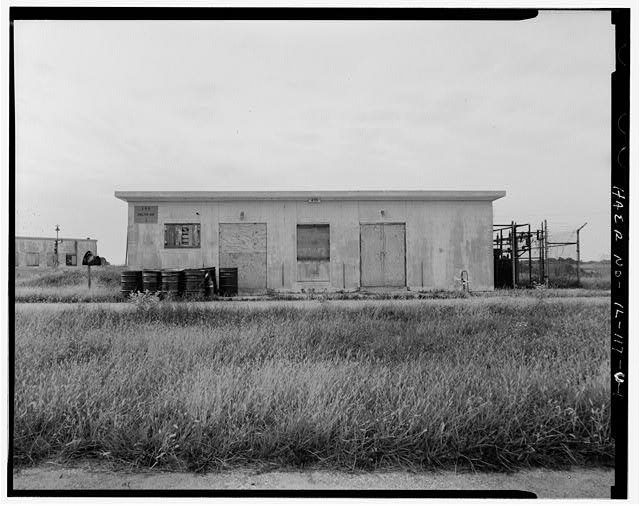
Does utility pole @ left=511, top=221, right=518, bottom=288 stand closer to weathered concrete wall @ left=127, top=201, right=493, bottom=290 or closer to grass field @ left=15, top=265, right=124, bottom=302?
weathered concrete wall @ left=127, top=201, right=493, bottom=290

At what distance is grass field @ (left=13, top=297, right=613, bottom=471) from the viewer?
122 inches

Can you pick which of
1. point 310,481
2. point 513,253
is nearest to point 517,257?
point 513,253

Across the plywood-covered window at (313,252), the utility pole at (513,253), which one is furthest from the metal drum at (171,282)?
the utility pole at (513,253)

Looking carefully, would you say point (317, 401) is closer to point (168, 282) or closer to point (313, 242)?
point (168, 282)

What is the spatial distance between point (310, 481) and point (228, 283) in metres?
8.09

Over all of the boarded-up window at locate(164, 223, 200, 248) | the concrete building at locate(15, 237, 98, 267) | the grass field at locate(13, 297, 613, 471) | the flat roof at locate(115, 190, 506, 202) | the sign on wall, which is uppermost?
the flat roof at locate(115, 190, 506, 202)

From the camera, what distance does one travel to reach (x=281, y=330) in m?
5.48

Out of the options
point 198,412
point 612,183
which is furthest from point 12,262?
point 612,183

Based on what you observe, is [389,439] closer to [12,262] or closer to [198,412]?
[198,412]

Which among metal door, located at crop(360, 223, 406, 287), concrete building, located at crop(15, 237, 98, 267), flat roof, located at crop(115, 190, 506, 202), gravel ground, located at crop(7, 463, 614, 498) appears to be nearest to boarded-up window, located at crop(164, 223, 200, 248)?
flat roof, located at crop(115, 190, 506, 202)

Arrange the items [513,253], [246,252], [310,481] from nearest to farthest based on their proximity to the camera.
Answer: [310,481] < [513,253] < [246,252]

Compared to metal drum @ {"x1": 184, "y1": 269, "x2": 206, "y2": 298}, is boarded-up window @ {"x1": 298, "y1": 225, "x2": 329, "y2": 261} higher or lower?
higher

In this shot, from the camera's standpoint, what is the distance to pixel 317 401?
3.40 metres

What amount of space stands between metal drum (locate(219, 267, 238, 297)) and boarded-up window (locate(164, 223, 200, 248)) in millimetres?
1366
